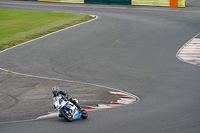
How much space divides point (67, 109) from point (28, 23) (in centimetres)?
3734

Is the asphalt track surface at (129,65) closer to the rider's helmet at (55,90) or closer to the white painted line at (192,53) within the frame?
the white painted line at (192,53)

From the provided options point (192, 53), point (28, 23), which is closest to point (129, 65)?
point (192, 53)

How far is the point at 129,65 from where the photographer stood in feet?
102

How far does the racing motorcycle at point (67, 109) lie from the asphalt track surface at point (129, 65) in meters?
0.25

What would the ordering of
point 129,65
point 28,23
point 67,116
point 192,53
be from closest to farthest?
point 67,116 < point 129,65 < point 192,53 < point 28,23

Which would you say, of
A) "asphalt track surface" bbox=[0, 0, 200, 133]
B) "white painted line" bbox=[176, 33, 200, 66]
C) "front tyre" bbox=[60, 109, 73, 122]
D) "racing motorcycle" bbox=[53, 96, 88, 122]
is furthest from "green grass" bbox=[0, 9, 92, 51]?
"front tyre" bbox=[60, 109, 73, 122]

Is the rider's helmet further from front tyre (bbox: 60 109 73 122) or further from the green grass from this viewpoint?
the green grass

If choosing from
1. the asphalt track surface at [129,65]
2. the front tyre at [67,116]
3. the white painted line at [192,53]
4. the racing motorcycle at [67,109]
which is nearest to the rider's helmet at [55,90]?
the racing motorcycle at [67,109]

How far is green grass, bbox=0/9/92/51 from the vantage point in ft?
148

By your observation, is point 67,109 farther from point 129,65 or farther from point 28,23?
point 28,23

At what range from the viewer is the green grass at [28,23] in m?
45.2

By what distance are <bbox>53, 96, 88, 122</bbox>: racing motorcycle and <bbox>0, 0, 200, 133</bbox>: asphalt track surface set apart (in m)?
0.25

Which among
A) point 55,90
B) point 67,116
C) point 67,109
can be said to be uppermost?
point 55,90

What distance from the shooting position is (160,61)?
105 feet
